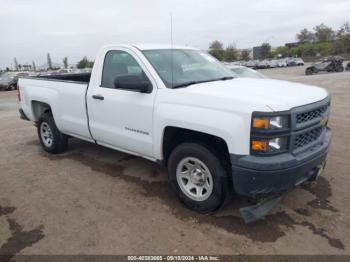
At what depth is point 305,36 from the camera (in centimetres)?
10131

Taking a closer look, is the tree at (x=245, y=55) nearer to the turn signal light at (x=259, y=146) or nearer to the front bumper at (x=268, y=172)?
the front bumper at (x=268, y=172)

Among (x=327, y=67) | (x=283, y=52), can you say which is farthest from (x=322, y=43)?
(x=327, y=67)

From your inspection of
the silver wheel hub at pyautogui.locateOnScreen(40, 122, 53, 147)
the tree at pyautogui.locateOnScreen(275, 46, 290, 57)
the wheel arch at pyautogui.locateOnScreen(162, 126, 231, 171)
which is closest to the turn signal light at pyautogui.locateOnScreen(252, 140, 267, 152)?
the wheel arch at pyautogui.locateOnScreen(162, 126, 231, 171)

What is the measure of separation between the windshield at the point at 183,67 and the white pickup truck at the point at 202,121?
0.02 meters

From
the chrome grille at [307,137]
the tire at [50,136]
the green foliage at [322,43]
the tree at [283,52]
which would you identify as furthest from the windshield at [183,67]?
the tree at [283,52]

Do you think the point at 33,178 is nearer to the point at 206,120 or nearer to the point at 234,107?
the point at 206,120

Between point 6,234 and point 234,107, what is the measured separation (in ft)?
9.04

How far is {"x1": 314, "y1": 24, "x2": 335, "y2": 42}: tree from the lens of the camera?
90.6 m

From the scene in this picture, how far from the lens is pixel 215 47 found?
9044cm

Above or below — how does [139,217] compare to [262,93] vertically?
below

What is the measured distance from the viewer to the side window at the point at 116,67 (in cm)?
437

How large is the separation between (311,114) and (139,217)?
2194 millimetres

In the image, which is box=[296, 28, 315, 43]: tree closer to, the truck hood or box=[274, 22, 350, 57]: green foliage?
box=[274, 22, 350, 57]: green foliage

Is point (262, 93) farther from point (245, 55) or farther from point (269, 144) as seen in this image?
point (245, 55)
